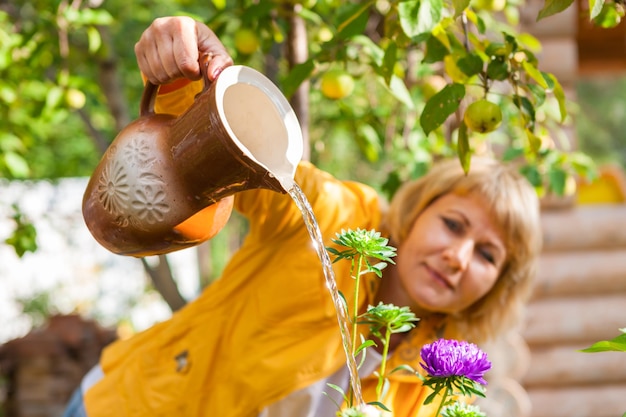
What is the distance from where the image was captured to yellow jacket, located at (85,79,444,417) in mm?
1558

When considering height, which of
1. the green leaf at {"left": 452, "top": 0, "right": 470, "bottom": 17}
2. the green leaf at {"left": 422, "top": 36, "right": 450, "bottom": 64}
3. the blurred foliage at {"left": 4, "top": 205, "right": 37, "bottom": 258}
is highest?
the green leaf at {"left": 452, "top": 0, "right": 470, "bottom": 17}

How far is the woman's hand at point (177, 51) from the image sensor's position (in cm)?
104

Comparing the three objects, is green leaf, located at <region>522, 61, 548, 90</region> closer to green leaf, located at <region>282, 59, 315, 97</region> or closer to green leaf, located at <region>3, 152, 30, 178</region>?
green leaf, located at <region>282, 59, 315, 97</region>

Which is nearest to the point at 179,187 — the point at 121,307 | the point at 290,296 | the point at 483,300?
the point at 290,296

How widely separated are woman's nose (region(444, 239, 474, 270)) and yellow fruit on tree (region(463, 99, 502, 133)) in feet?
1.18

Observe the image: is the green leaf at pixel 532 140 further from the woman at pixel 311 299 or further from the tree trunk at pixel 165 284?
the tree trunk at pixel 165 284

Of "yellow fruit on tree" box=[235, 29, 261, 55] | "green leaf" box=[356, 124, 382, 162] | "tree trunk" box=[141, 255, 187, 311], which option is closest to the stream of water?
"yellow fruit on tree" box=[235, 29, 261, 55]

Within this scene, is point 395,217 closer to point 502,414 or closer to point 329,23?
point 329,23

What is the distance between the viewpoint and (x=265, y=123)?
1.11m

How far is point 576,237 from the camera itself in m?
3.42

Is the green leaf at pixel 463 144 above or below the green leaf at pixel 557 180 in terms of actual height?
above

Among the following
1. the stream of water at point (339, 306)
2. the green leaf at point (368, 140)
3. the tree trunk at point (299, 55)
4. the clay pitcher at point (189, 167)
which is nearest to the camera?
the stream of water at point (339, 306)

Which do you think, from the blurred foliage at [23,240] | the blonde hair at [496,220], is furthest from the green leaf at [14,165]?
the blonde hair at [496,220]

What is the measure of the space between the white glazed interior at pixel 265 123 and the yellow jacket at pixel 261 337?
0.39 metres
